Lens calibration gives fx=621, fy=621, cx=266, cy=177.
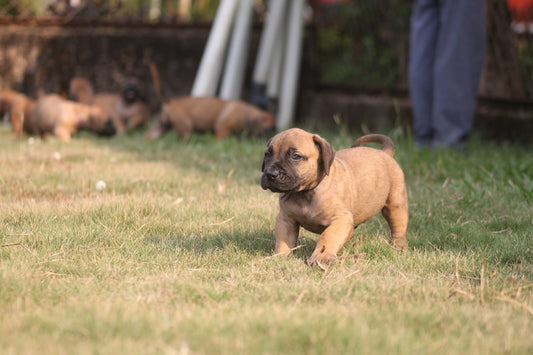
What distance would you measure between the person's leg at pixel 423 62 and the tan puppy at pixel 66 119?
3.70 meters

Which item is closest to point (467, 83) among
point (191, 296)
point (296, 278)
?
point (296, 278)

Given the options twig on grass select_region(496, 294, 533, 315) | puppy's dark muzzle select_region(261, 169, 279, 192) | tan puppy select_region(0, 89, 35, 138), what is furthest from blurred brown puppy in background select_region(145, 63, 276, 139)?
twig on grass select_region(496, 294, 533, 315)

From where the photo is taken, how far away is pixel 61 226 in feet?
10.8

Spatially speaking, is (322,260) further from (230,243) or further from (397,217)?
(397,217)

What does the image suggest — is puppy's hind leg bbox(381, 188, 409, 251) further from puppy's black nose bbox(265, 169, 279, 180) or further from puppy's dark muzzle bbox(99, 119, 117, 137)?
puppy's dark muzzle bbox(99, 119, 117, 137)

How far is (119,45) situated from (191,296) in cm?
779

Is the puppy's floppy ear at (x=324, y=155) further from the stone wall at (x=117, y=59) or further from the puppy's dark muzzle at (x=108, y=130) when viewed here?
the stone wall at (x=117, y=59)

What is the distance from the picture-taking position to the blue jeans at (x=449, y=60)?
5.63 metres

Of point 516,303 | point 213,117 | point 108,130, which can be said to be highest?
point 516,303

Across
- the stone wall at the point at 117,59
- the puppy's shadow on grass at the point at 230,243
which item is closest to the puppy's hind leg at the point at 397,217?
the puppy's shadow on grass at the point at 230,243

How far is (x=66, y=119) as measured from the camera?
24.2 feet

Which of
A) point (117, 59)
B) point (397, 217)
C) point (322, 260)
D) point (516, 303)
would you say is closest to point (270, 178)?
point (322, 260)

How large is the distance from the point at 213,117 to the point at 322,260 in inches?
188

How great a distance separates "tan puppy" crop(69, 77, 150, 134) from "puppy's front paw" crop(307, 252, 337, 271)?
19.8 ft
